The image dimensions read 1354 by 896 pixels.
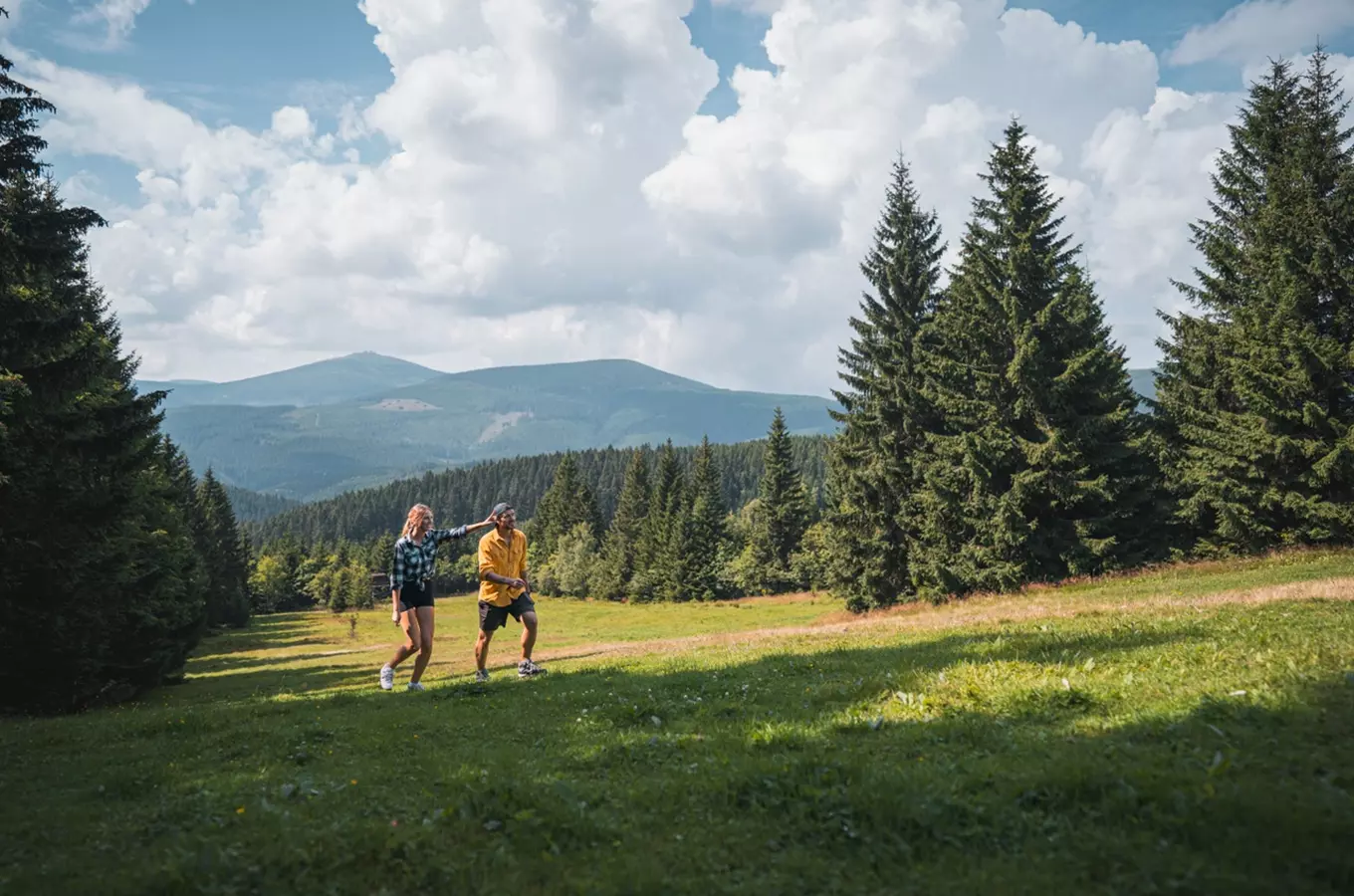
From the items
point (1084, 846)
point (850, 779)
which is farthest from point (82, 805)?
point (1084, 846)

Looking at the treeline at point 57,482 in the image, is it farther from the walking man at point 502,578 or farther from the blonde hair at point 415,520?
the walking man at point 502,578

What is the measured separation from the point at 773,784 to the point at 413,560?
8.88m

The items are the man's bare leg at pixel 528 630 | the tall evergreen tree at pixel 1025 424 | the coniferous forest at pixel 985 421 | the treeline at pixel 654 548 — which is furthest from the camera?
the treeline at pixel 654 548

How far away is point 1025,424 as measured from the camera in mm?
31609

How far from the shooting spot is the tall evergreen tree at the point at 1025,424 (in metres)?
29.5

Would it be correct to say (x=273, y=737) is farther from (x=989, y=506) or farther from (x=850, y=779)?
(x=989, y=506)

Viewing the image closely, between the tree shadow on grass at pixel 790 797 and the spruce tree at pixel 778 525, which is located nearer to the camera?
the tree shadow on grass at pixel 790 797

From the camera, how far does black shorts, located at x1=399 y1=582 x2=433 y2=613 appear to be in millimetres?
12513

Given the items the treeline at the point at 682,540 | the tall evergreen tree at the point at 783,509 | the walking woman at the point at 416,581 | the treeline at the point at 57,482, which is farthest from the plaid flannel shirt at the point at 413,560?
the tall evergreen tree at the point at 783,509

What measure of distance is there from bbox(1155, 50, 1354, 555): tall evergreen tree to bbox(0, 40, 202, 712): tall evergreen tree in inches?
1461

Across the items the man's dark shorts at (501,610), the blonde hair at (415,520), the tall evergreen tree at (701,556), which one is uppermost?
the blonde hair at (415,520)

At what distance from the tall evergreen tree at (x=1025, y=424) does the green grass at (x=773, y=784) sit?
64.2ft

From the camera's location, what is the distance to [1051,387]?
3006 centimetres

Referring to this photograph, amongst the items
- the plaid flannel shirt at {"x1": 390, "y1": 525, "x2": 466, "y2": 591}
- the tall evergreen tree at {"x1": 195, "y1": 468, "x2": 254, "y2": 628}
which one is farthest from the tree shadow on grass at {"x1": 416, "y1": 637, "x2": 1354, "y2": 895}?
the tall evergreen tree at {"x1": 195, "y1": 468, "x2": 254, "y2": 628}
